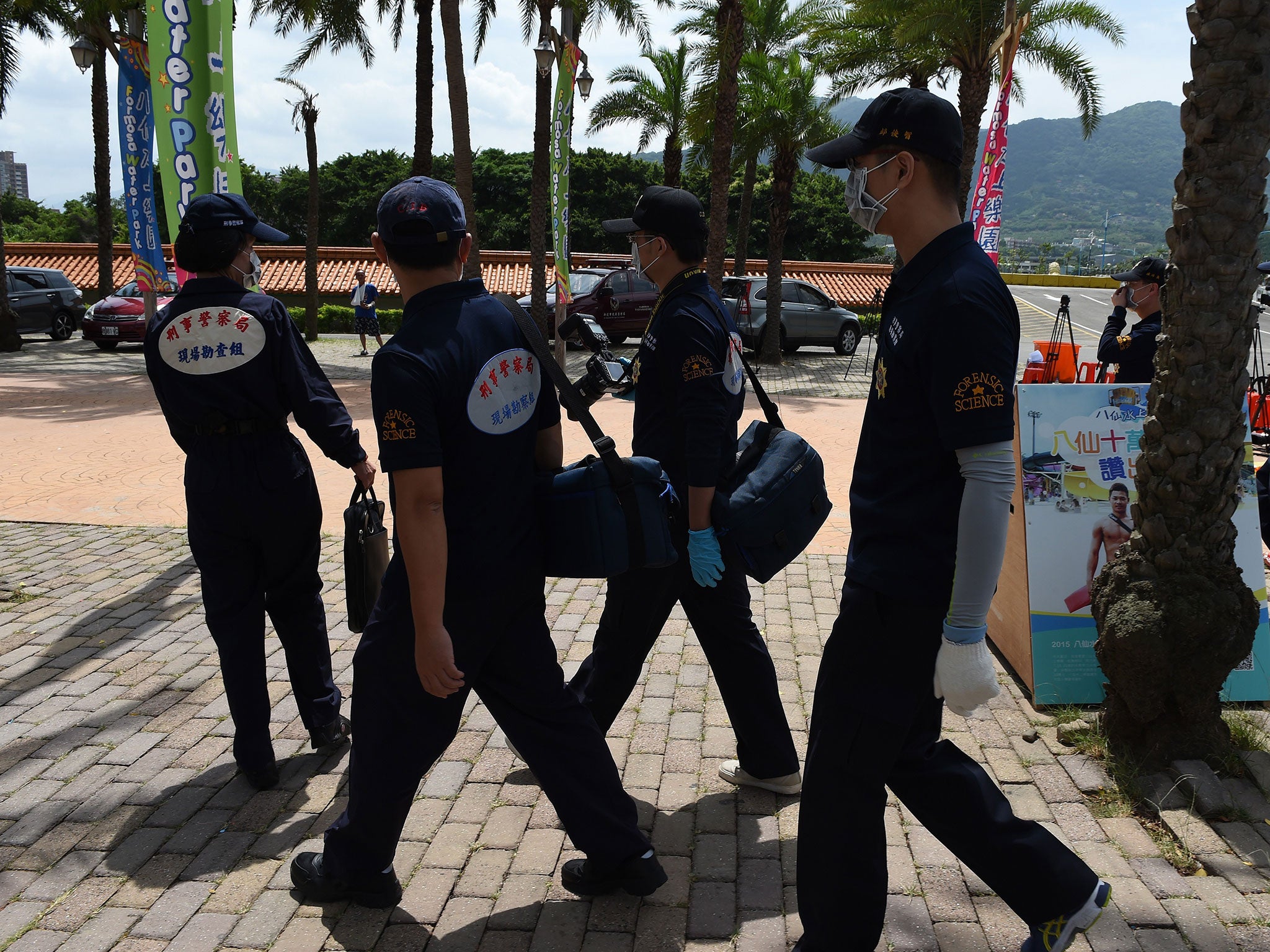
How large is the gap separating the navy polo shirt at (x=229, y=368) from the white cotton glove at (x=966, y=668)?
218cm

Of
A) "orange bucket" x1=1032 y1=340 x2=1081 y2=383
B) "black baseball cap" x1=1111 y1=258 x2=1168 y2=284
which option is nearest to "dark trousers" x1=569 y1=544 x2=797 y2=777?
"black baseball cap" x1=1111 y1=258 x2=1168 y2=284

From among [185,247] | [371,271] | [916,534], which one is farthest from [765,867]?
[371,271]

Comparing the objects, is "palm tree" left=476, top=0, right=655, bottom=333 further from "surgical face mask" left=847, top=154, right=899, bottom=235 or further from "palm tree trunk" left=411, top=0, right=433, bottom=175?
"surgical face mask" left=847, top=154, right=899, bottom=235

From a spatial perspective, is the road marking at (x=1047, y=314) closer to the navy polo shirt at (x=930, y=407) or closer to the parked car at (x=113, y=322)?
the parked car at (x=113, y=322)

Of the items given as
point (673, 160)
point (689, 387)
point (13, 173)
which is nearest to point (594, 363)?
point (689, 387)

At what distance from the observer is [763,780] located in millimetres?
3529

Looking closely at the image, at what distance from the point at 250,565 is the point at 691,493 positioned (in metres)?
1.64

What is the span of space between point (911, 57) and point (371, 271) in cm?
1721

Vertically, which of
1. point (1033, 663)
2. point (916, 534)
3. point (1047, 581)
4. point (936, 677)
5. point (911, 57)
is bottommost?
point (1033, 663)

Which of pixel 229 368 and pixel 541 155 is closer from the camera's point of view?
pixel 229 368

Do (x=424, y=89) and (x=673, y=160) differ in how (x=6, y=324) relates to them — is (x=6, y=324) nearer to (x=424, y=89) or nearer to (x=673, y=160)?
(x=424, y=89)

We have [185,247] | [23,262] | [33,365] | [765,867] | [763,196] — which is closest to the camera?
[765,867]

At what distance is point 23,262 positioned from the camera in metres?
29.5

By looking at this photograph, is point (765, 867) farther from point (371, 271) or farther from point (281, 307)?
point (371, 271)
